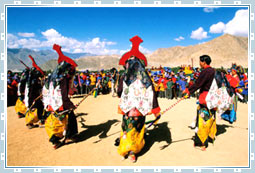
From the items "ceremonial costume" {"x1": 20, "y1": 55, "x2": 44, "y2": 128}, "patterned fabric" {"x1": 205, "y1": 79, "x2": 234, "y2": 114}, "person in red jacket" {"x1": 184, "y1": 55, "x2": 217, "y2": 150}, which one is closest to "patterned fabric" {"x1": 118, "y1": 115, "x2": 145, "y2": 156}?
"person in red jacket" {"x1": 184, "y1": 55, "x2": 217, "y2": 150}

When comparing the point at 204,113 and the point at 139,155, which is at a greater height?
the point at 204,113

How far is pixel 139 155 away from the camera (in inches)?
157

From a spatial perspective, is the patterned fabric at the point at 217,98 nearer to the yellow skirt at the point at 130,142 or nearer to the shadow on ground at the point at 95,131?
the yellow skirt at the point at 130,142

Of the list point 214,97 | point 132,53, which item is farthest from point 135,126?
point 214,97

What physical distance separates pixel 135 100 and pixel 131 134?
2.51 ft

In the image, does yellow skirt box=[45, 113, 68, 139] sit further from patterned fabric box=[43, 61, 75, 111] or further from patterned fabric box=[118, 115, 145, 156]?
patterned fabric box=[118, 115, 145, 156]

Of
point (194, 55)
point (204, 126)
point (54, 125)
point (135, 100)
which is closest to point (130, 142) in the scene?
point (135, 100)

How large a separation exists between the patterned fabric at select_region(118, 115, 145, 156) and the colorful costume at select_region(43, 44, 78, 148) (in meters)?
1.57

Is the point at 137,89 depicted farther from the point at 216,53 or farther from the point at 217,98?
the point at 216,53

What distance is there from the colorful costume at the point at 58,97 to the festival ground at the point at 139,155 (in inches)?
21.6

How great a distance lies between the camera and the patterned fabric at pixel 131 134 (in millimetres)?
3625

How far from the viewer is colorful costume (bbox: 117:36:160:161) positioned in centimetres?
357

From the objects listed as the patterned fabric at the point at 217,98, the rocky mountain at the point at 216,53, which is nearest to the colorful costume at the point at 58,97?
the patterned fabric at the point at 217,98

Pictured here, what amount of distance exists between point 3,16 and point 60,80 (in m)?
1.71
